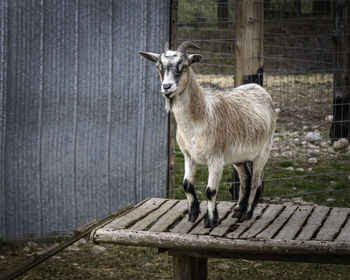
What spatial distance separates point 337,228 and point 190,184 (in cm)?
129

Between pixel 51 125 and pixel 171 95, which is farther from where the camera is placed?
pixel 51 125

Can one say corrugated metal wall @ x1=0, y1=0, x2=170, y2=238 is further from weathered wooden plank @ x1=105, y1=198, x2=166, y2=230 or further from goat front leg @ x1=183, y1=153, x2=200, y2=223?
goat front leg @ x1=183, y1=153, x2=200, y2=223

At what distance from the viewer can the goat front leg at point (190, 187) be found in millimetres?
5035

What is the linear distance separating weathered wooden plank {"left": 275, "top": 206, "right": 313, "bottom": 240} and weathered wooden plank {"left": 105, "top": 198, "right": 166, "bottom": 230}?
1.30 metres

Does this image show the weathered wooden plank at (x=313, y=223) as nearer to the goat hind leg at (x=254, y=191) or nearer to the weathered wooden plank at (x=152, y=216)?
the goat hind leg at (x=254, y=191)

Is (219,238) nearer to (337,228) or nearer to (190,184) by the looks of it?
(190,184)

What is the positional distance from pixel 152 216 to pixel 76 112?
211 centimetres

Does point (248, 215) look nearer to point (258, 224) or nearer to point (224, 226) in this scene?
point (258, 224)

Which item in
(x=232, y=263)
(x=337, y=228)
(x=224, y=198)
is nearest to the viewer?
(x=337, y=228)

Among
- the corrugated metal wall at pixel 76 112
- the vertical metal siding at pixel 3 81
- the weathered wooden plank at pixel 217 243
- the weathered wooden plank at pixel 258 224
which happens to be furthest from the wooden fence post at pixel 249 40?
the weathered wooden plank at pixel 217 243

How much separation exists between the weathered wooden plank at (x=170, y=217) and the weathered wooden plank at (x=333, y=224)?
1262 millimetres

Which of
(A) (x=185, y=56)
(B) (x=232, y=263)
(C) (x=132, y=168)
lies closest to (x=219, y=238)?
(A) (x=185, y=56)

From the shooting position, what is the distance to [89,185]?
23.6 ft

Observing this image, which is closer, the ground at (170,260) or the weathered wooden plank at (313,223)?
the weathered wooden plank at (313,223)
